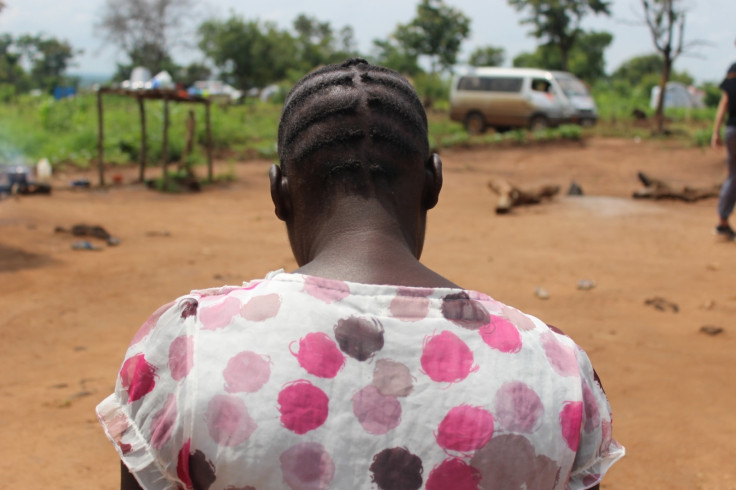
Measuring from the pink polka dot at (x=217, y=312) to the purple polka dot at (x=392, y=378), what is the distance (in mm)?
227

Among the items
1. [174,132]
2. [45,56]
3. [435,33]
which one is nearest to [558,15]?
[435,33]

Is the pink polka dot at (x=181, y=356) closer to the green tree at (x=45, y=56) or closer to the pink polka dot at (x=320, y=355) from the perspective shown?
the pink polka dot at (x=320, y=355)

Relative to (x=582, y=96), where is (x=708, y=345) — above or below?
below

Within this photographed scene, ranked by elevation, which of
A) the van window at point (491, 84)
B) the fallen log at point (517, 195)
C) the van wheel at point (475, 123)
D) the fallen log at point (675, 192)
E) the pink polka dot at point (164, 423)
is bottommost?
the fallen log at point (517, 195)

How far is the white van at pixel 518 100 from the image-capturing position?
19.0m

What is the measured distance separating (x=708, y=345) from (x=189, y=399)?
4.12m

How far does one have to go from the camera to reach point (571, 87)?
19656mm

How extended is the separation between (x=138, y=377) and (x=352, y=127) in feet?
1.80

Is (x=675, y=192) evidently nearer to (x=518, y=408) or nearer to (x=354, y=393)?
(x=518, y=408)

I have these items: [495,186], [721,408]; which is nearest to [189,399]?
[721,408]

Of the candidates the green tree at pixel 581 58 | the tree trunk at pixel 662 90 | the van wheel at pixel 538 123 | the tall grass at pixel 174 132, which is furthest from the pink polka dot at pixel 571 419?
the green tree at pixel 581 58

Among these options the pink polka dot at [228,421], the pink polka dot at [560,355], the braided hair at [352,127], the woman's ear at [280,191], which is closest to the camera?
the pink polka dot at [228,421]

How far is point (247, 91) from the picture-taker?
1480 inches

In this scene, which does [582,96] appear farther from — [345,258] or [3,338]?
[345,258]
